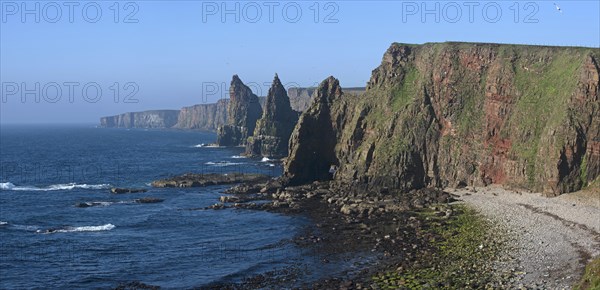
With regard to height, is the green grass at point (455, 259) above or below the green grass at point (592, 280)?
below

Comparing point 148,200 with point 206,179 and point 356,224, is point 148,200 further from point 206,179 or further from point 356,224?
point 356,224

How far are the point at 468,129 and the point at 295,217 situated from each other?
38.0 meters

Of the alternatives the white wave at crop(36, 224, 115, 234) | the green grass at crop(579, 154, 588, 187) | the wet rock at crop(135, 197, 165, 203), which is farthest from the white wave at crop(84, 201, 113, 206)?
the green grass at crop(579, 154, 588, 187)

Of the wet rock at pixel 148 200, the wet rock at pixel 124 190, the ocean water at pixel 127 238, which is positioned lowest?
the ocean water at pixel 127 238

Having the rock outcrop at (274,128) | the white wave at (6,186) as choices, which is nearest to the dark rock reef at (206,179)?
the white wave at (6,186)

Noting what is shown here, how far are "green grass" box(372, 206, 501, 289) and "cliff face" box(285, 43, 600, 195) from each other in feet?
68.4

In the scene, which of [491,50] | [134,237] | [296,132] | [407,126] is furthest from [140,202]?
[491,50]

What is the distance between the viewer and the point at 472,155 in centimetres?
10519

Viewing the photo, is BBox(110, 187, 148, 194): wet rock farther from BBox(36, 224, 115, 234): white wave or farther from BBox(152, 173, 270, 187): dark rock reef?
BBox(36, 224, 115, 234): white wave

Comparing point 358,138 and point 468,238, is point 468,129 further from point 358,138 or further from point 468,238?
point 468,238

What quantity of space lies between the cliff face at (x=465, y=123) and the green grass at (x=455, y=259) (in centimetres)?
2086

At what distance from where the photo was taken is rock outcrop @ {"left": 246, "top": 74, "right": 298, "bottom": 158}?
18512 cm

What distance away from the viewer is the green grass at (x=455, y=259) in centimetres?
5688

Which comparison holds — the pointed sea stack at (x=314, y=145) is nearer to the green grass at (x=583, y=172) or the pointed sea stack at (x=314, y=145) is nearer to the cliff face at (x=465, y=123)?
the cliff face at (x=465, y=123)
